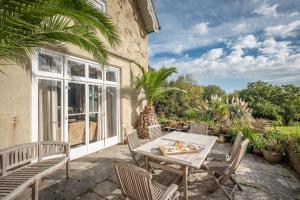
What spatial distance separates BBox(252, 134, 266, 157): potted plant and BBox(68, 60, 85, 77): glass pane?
6.51 m

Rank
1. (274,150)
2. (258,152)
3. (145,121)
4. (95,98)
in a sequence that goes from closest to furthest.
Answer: (274,150) < (258,152) < (95,98) < (145,121)

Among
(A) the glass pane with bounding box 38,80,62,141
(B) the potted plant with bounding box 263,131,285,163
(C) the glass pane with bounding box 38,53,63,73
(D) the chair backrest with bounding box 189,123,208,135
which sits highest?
(C) the glass pane with bounding box 38,53,63,73

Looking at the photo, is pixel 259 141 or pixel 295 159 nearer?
pixel 295 159

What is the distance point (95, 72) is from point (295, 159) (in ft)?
22.1

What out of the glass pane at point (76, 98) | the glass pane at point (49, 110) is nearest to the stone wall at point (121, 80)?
the glass pane at point (49, 110)

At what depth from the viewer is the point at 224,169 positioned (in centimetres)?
328

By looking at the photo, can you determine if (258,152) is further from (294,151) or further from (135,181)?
(135,181)

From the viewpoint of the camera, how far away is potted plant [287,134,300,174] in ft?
14.1

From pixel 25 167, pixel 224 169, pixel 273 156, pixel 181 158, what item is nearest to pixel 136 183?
pixel 181 158

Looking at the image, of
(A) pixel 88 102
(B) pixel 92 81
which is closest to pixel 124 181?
(A) pixel 88 102

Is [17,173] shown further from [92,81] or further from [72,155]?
[92,81]

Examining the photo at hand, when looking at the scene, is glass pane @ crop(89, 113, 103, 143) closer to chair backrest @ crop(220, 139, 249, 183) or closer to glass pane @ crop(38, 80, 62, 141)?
glass pane @ crop(38, 80, 62, 141)

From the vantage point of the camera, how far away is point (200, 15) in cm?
789

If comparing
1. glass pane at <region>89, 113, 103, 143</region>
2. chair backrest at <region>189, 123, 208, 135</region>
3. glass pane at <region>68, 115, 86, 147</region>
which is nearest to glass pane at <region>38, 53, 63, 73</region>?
glass pane at <region>68, 115, 86, 147</region>
